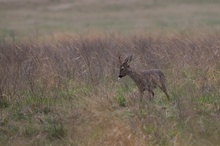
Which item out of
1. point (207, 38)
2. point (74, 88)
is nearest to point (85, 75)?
point (74, 88)

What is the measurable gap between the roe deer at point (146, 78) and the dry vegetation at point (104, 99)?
0.61ft

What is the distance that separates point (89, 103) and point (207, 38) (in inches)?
253

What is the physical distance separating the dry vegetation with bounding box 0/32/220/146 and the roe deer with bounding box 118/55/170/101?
0.19 meters

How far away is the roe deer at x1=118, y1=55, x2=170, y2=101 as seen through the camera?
12578mm

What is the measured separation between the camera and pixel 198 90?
11930 millimetres

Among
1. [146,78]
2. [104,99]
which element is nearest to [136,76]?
[146,78]

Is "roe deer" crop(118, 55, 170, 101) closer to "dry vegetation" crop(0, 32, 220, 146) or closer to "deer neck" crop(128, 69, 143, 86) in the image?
"deer neck" crop(128, 69, 143, 86)

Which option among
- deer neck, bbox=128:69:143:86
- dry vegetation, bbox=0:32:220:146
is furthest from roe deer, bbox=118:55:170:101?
dry vegetation, bbox=0:32:220:146

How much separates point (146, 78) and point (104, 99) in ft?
5.93

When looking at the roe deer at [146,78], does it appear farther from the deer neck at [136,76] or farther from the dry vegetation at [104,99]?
the dry vegetation at [104,99]

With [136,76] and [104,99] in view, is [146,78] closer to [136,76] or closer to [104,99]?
[136,76]

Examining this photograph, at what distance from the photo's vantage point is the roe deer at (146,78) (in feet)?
41.3

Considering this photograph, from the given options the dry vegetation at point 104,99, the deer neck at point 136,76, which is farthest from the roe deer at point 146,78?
the dry vegetation at point 104,99

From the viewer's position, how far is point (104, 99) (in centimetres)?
1111
